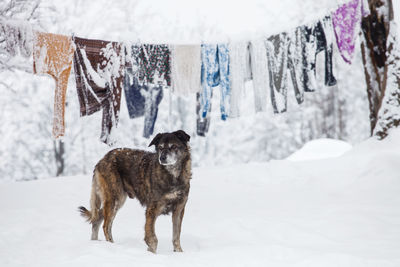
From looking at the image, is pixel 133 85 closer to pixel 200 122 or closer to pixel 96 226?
pixel 200 122

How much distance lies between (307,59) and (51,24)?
44.9 feet

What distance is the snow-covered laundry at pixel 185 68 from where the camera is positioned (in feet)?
22.7

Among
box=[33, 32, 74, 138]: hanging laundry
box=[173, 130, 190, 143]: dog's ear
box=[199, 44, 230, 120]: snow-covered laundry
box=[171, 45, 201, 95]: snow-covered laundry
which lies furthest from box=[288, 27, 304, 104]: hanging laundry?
box=[33, 32, 74, 138]: hanging laundry

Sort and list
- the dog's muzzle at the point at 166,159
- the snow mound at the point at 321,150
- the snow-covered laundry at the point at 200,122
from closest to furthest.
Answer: the dog's muzzle at the point at 166,159
the snow-covered laundry at the point at 200,122
the snow mound at the point at 321,150

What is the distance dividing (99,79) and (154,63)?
40.7 inches

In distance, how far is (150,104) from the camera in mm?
6883

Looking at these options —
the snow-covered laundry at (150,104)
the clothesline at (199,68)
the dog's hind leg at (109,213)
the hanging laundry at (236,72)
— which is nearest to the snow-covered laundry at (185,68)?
the clothesline at (199,68)

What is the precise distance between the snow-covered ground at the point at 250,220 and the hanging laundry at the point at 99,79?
67.9 inches

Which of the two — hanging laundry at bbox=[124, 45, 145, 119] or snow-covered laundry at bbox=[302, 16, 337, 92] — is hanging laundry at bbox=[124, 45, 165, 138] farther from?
snow-covered laundry at bbox=[302, 16, 337, 92]

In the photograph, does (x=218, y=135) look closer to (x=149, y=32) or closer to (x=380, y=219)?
(x=149, y=32)

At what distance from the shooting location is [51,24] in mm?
16844

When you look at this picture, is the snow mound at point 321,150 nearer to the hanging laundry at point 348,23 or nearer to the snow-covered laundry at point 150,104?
the hanging laundry at point 348,23

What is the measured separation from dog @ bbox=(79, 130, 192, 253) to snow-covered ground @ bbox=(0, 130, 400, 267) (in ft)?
1.01

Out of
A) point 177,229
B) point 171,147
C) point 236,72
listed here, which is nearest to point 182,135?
point 171,147
